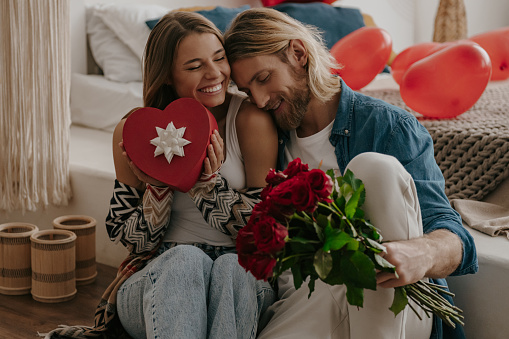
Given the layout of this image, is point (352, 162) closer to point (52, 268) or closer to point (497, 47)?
point (52, 268)

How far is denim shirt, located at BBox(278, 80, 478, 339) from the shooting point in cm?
127

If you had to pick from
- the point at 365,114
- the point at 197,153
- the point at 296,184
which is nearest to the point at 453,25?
the point at 365,114

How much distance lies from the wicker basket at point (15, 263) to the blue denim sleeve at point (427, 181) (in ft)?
3.74

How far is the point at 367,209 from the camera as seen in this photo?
3.69 ft

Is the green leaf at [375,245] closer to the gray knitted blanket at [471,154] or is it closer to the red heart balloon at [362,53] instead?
the gray knitted blanket at [471,154]

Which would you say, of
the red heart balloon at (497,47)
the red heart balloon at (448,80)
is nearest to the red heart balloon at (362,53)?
the red heart balloon at (448,80)

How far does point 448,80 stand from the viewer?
1876 mm

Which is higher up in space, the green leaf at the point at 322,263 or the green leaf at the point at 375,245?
the green leaf at the point at 375,245

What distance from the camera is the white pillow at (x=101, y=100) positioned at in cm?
241

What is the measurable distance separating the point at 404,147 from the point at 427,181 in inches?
3.9

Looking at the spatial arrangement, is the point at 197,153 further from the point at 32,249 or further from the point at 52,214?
the point at 52,214

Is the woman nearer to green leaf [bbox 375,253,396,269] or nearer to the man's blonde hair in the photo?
the man's blonde hair

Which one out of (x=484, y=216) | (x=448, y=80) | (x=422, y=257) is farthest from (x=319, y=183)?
(x=448, y=80)

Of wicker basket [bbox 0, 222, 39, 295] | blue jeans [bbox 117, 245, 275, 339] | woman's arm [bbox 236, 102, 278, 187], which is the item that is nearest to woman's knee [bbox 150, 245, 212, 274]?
blue jeans [bbox 117, 245, 275, 339]
